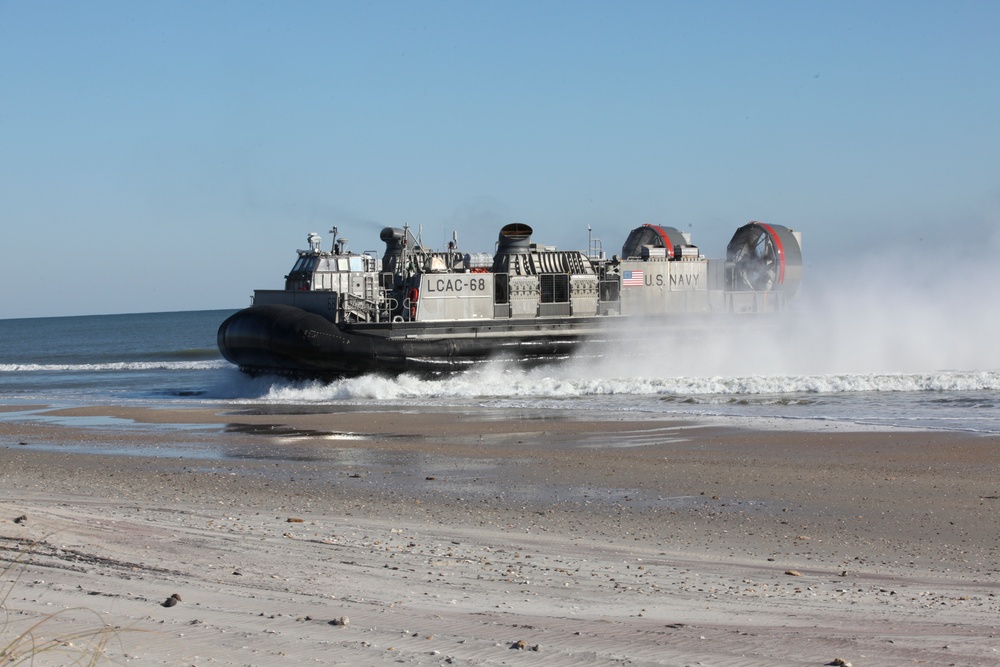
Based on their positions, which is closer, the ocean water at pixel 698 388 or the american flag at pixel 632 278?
the ocean water at pixel 698 388

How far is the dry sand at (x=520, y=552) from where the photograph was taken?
148 inches

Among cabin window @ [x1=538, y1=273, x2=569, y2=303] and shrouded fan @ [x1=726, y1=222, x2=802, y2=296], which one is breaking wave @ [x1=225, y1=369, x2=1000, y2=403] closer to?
cabin window @ [x1=538, y1=273, x2=569, y2=303]

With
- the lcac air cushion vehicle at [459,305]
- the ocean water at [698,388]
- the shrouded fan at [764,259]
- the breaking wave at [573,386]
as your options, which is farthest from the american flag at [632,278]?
the shrouded fan at [764,259]

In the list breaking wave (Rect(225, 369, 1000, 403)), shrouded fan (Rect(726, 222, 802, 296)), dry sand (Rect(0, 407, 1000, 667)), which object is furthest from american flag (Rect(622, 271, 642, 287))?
dry sand (Rect(0, 407, 1000, 667))

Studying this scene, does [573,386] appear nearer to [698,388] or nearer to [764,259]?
[698,388]

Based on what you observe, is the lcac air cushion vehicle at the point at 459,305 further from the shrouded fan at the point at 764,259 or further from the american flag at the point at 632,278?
the shrouded fan at the point at 764,259

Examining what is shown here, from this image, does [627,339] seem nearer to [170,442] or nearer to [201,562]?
[170,442]

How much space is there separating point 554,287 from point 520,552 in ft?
46.9

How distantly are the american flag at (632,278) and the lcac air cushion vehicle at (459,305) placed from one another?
26 millimetres

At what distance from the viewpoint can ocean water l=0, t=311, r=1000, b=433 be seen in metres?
14.6

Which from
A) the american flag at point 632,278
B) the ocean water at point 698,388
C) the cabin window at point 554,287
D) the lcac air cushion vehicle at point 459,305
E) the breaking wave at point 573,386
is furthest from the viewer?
the american flag at point 632,278

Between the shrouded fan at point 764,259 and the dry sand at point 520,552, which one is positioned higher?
the shrouded fan at point 764,259

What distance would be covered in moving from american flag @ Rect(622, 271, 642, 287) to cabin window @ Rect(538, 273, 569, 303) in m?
1.35

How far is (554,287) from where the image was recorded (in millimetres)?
19672
